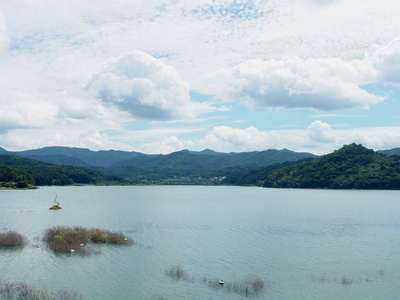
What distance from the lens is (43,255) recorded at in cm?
4550

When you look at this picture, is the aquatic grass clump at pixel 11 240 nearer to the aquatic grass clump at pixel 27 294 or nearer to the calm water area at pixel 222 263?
the calm water area at pixel 222 263

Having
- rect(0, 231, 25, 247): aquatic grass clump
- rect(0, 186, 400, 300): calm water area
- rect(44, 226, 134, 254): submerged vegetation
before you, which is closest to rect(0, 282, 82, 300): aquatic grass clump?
rect(0, 186, 400, 300): calm water area

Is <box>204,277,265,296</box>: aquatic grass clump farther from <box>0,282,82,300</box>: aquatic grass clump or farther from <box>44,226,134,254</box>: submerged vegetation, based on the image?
<box>44,226,134,254</box>: submerged vegetation

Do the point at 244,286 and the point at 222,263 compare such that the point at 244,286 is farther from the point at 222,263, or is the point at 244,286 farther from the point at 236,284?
the point at 222,263

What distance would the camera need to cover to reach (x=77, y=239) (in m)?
51.0

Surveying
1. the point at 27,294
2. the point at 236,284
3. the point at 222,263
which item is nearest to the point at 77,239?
the point at 222,263

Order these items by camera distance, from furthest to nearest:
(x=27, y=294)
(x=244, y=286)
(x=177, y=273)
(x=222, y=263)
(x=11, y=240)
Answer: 1. (x=11, y=240)
2. (x=222, y=263)
3. (x=177, y=273)
4. (x=244, y=286)
5. (x=27, y=294)

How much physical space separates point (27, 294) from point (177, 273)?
1396cm

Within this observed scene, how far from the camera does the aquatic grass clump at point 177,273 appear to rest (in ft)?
124

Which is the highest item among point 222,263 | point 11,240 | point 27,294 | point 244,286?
point 11,240

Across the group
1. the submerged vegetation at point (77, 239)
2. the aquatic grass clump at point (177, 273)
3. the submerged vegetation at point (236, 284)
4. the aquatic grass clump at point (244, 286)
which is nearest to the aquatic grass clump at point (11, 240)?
the submerged vegetation at point (77, 239)

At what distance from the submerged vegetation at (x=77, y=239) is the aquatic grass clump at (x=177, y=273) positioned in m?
12.8

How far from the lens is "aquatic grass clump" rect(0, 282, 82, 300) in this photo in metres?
29.8

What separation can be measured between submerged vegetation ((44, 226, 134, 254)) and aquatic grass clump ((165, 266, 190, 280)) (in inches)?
504
